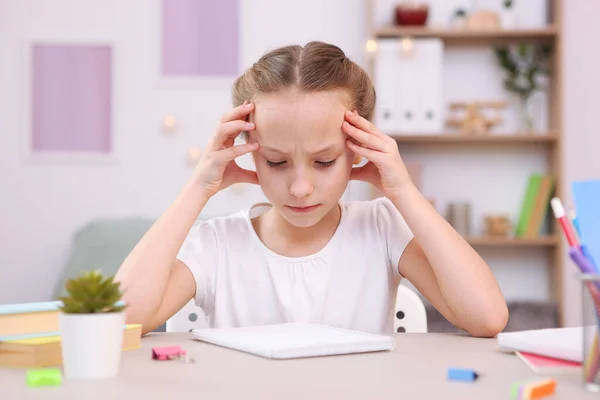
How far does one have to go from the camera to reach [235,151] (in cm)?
141

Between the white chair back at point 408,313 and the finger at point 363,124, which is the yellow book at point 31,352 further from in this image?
the white chair back at point 408,313

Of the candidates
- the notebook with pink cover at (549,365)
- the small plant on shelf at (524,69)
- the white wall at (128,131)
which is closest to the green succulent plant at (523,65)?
the small plant on shelf at (524,69)

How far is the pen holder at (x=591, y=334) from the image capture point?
79 centimetres

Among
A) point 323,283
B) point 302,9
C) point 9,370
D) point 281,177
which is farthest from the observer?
point 302,9

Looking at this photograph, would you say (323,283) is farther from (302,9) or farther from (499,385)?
(302,9)

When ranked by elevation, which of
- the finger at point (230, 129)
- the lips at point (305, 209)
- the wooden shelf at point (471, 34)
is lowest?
the lips at point (305, 209)

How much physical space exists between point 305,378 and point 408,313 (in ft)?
2.62

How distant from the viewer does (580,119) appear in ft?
11.8

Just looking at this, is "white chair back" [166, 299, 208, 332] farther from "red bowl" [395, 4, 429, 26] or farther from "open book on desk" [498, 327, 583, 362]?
"red bowl" [395, 4, 429, 26]

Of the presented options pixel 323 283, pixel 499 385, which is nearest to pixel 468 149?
pixel 323 283

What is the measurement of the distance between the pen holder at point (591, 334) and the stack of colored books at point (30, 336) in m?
0.54

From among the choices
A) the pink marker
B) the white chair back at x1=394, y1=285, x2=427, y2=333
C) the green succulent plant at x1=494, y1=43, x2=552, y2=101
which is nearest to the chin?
the white chair back at x1=394, y1=285, x2=427, y2=333

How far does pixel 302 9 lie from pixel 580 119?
1317 millimetres

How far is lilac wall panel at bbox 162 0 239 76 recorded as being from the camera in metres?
3.73
